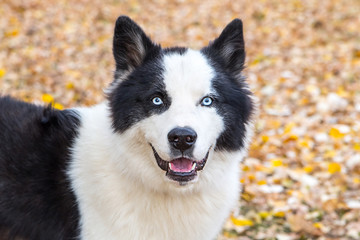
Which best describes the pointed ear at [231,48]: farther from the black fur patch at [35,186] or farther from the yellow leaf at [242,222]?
the yellow leaf at [242,222]

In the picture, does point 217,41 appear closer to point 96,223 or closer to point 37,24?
point 96,223

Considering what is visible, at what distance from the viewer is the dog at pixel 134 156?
2.68 m

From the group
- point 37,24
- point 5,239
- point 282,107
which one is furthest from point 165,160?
point 37,24

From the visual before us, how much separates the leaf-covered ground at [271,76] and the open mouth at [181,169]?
1543 millimetres

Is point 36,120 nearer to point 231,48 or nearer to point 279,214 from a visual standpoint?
point 231,48

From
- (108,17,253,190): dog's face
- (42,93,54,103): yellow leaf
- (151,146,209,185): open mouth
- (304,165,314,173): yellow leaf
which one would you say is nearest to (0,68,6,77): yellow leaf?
(42,93,54,103): yellow leaf

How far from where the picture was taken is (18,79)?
274 inches

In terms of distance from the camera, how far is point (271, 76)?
7723 millimetres

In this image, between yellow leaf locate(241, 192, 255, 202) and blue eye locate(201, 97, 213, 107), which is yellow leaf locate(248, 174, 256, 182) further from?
blue eye locate(201, 97, 213, 107)

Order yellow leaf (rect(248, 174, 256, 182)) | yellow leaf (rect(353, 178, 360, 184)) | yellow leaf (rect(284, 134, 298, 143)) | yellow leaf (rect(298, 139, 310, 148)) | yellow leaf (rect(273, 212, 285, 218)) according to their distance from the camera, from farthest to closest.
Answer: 1. yellow leaf (rect(284, 134, 298, 143))
2. yellow leaf (rect(298, 139, 310, 148))
3. yellow leaf (rect(248, 174, 256, 182))
4. yellow leaf (rect(353, 178, 360, 184))
5. yellow leaf (rect(273, 212, 285, 218))

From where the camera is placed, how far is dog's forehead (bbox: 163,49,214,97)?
2.63 metres

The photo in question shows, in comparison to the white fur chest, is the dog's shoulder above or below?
above

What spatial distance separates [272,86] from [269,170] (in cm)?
269

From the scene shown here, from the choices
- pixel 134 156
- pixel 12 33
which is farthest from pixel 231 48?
pixel 12 33
